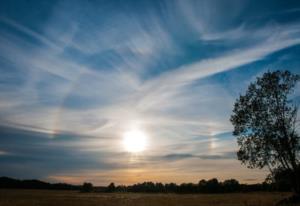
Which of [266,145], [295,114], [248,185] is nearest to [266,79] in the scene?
[295,114]

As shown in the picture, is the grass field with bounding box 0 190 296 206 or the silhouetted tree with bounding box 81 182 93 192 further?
the silhouetted tree with bounding box 81 182 93 192

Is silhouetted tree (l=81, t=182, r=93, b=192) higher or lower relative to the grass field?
higher

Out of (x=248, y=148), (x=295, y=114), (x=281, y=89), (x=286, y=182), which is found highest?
(x=281, y=89)

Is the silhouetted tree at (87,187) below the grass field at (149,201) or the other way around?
the other way around

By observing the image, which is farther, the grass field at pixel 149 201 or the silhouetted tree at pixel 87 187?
the silhouetted tree at pixel 87 187

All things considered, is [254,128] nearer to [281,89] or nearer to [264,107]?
[264,107]

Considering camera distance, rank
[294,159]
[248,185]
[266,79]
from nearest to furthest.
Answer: [294,159] < [266,79] < [248,185]

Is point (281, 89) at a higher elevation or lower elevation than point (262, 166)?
higher

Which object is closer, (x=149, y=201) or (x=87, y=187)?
(x=149, y=201)

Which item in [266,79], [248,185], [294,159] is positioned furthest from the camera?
[248,185]

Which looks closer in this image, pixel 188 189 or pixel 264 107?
pixel 264 107

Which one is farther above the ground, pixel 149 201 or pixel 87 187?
pixel 87 187

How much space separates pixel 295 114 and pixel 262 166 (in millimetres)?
6627

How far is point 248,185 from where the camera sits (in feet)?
393
